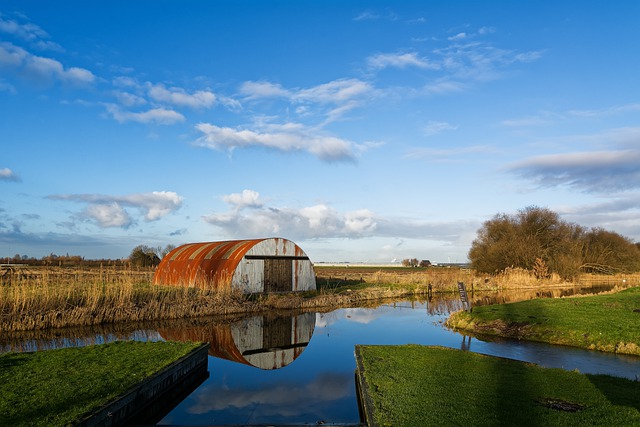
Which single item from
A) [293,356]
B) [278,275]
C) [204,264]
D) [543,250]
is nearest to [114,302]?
[293,356]

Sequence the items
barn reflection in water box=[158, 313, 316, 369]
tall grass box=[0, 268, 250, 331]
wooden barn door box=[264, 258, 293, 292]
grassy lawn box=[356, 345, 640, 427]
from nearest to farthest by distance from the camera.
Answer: grassy lawn box=[356, 345, 640, 427] < barn reflection in water box=[158, 313, 316, 369] < tall grass box=[0, 268, 250, 331] < wooden barn door box=[264, 258, 293, 292]

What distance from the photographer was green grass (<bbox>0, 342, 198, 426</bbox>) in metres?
7.78

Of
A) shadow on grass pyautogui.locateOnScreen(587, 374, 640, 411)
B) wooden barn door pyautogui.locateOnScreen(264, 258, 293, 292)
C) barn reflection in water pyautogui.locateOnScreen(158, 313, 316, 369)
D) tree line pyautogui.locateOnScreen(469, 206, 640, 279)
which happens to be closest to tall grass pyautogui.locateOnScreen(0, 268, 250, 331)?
barn reflection in water pyautogui.locateOnScreen(158, 313, 316, 369)

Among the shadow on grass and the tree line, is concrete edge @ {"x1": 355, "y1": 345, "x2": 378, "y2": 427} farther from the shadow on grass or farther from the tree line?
the tree line

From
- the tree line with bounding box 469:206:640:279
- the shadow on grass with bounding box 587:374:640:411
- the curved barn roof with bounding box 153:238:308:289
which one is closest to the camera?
the shadow on grass with bounding box 587:374:640:411

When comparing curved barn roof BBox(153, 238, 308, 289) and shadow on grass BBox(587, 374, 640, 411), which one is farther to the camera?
curved barn roof BBox(153, 238, 308, 289)

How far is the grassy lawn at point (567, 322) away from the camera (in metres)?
15.7

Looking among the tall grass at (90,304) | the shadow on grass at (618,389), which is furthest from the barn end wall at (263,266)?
the shadow on grass at (618,389)

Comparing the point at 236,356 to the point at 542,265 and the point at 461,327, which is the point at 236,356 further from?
the point at 542,265

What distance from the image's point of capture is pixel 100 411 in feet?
25.7

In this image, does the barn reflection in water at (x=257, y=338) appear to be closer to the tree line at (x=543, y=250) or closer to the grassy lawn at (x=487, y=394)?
the grassy lawn at (x=487, y=394)

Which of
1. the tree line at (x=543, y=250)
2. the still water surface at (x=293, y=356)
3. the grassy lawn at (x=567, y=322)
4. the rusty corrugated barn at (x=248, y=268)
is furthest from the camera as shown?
the tree line at (x=543, y=250)

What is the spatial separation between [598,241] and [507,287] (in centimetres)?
3491

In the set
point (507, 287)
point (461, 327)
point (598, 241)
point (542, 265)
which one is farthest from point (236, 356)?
point (598, 241)
